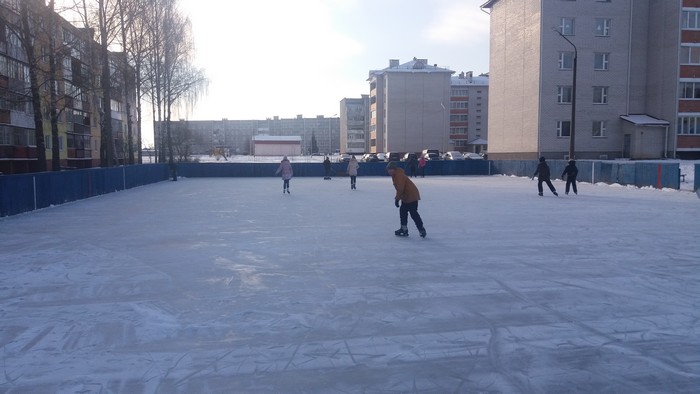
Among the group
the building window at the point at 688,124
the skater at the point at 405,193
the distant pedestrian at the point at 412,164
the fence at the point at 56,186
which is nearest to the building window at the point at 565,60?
the building window at the point at 688,124

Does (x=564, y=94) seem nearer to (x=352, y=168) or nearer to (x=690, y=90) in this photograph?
(x=690, y=90)

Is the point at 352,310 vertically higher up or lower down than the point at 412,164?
lower down

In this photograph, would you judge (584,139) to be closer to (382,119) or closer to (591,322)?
(591,322)

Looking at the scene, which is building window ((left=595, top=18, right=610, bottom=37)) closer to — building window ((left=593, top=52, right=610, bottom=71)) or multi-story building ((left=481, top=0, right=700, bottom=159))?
multi-story building ((left=481, top=0, right=700, bottom=159))

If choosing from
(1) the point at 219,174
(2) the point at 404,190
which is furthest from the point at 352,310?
(1) the point at 219,174

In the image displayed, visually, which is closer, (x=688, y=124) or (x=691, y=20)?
(x=691, y=20)

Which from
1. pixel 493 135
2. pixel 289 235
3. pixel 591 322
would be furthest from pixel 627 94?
pixel 591 322

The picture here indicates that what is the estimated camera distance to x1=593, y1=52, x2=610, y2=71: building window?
42406 millimetres

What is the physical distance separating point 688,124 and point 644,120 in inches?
150

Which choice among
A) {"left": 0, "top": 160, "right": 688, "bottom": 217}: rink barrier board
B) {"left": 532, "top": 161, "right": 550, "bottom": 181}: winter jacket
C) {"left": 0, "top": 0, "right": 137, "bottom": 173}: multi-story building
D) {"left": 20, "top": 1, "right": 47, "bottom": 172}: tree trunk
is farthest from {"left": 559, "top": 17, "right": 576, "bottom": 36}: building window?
{"left": 20, "top": 1, "right": 47, "bottom": 172}: tree trunk

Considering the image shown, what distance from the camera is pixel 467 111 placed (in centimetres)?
10088

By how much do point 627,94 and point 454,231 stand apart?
38596 millimetres

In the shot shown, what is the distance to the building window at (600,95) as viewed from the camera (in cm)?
4284

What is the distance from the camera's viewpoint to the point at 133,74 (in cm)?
2861
